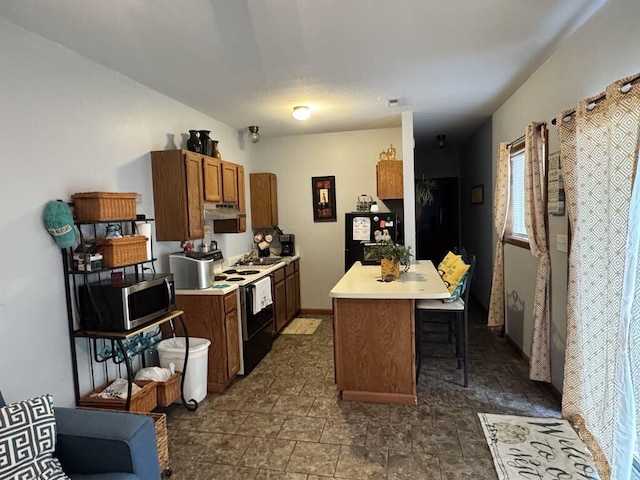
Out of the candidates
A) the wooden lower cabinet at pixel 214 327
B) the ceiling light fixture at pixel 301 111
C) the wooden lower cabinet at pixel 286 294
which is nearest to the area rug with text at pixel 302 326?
the wooden lower cabinet at pixel 286 294

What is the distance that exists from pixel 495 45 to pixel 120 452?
3.13m

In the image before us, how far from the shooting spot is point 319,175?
5.25 metres

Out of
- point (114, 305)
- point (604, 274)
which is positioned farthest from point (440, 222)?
point (114, 305)

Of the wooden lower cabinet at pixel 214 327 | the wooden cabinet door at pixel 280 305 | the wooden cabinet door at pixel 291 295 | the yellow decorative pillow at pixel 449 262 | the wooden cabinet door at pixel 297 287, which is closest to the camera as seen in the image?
the wooden lower cabinet at pixel 214 327

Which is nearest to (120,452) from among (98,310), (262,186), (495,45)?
(98,310)

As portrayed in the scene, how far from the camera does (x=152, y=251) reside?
315cm

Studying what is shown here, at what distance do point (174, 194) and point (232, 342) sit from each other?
4.51 ft

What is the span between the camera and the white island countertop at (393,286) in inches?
106

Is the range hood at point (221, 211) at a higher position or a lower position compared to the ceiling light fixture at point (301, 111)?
lower

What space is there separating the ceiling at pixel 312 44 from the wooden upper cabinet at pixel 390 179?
1.06m

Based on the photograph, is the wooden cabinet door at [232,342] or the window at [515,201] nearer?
the wooden cabinet door at [232,342]

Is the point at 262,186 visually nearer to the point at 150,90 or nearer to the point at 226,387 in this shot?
the point at 150,90

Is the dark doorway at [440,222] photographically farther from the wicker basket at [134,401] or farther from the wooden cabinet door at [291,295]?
the wicker basket at [134,401]

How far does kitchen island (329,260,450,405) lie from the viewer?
9.09 feet
